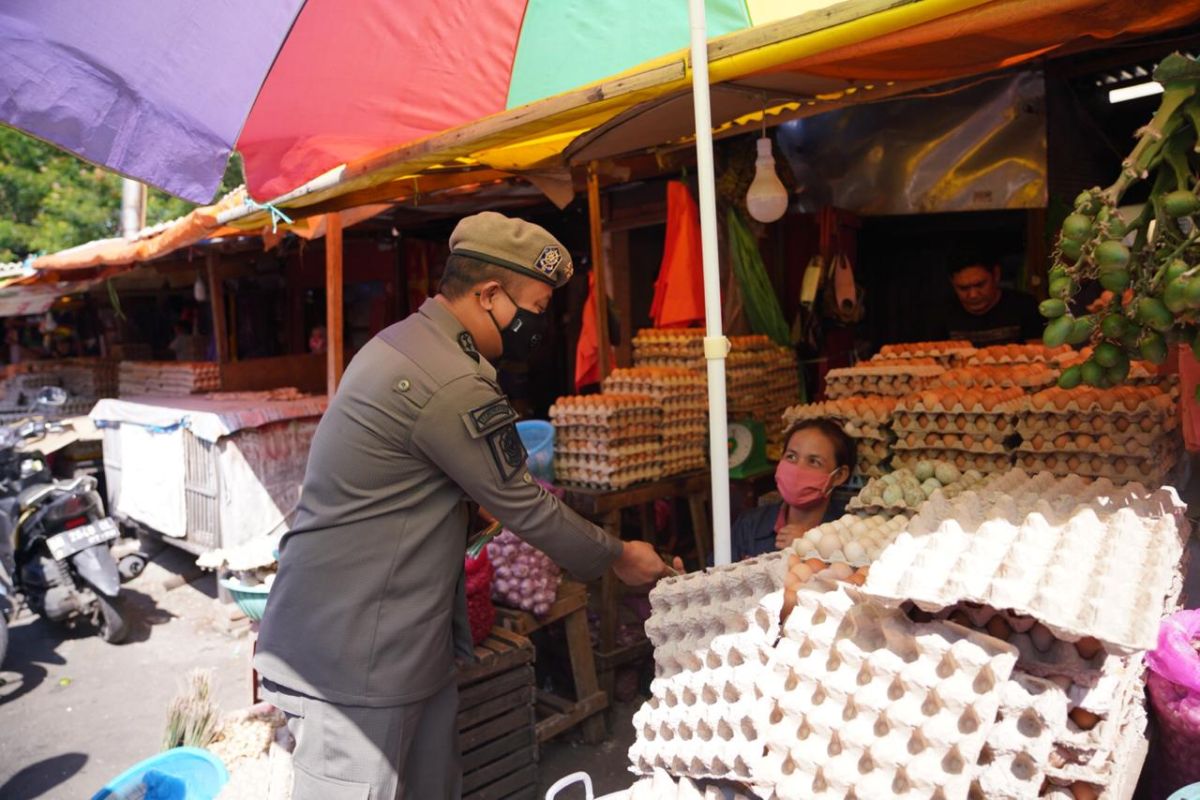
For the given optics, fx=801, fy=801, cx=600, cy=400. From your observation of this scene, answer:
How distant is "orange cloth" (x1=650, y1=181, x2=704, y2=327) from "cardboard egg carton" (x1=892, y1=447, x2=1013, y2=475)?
10.8ft

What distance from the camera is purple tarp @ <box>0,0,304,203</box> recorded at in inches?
111

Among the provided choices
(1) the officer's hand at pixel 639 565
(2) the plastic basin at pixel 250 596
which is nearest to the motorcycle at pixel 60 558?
(2) the plastic basin at pixel 250 596

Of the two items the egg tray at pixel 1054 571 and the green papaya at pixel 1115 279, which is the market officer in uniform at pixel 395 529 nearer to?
the egg tray at pixel 1054 571

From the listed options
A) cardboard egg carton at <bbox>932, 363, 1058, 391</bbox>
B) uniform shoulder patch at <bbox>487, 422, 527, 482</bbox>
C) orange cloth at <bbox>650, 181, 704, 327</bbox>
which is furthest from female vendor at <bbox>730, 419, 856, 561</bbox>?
orange cloth at <bbox>650, 181, 704, 327</bbox>

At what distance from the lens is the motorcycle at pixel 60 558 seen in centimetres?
612

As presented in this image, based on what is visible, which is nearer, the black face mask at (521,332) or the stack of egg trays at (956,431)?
the black face mask at (521,332)

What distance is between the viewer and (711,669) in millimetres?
1797

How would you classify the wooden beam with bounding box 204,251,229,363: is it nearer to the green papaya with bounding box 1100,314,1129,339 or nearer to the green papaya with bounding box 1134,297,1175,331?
the green papaya with bounding box 1100,314,1129,339

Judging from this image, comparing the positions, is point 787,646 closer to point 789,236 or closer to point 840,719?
point 840,719

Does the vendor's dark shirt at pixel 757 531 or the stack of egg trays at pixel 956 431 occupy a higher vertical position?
the stack of egg trays at pixel 956 431

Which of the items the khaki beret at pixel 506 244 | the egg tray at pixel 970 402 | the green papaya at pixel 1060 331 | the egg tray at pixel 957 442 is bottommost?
the egg tray at pixel 957 442

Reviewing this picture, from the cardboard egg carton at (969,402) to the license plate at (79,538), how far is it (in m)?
6.12

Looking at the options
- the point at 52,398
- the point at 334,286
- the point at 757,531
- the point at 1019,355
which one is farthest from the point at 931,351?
the point at 52,398

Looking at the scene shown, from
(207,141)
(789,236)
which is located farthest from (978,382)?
(789,236)
